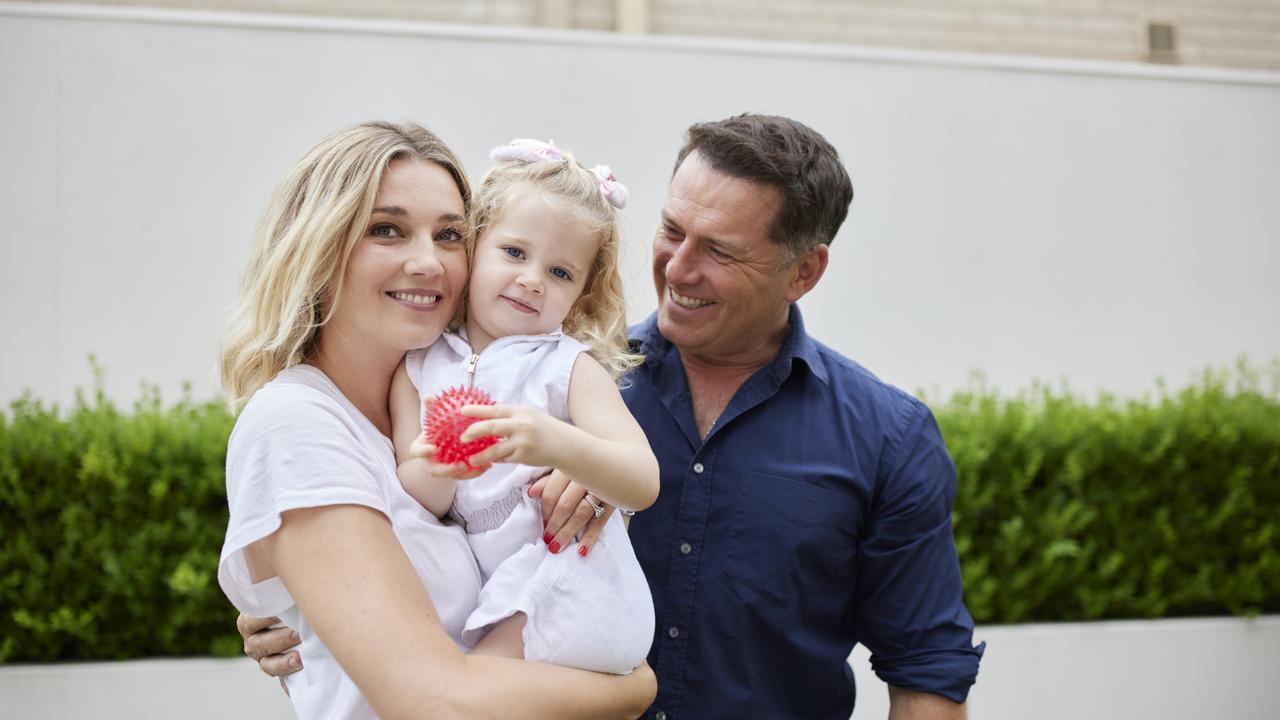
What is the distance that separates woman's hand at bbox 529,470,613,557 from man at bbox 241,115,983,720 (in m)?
0.62

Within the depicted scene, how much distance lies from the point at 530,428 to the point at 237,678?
10.2ft

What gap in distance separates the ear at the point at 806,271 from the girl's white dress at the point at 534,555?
0.85 m

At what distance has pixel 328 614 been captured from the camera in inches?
62.6

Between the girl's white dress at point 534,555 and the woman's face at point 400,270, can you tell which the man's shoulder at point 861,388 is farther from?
the woman's face at point 400,270

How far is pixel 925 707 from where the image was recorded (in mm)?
2424

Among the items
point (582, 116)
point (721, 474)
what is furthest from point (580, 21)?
point (721, 474)

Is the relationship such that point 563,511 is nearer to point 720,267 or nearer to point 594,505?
point 594,505

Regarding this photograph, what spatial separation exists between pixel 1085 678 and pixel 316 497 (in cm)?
421

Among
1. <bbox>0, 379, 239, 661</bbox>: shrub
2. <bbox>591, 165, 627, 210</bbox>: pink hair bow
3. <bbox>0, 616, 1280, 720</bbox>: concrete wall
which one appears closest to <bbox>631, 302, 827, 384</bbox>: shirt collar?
<bbox>591, 165, 627, 210</bbox>: pink hair bow

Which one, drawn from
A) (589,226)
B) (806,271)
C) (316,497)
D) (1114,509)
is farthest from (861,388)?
(1114,509)

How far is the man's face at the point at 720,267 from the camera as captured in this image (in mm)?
2564

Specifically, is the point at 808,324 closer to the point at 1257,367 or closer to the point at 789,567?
the point at 1257,367

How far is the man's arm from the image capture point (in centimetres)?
241

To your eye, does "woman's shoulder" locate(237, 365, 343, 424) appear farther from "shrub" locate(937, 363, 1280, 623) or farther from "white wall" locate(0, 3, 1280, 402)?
"shrub" locate(937, 363, 1280, 623)
